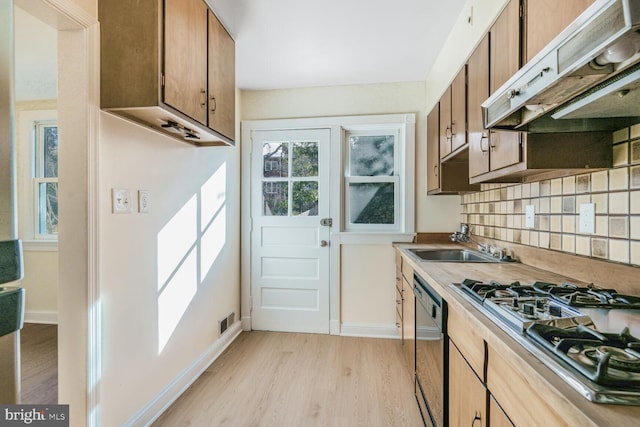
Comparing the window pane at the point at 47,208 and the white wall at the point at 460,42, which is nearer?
the white wall at the point at 460,42

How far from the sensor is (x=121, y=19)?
1.34 m

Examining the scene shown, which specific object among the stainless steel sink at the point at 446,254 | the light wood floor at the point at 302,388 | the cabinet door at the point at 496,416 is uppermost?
the stainless steel sink at the point at 446,254

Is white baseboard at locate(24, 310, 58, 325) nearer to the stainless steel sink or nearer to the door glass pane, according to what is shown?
the door glass pane

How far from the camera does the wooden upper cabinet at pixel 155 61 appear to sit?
1329mm

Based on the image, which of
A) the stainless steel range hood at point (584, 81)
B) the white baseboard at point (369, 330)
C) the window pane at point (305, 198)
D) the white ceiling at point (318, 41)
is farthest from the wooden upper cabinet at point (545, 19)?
the white baseboard at point (369, 330)

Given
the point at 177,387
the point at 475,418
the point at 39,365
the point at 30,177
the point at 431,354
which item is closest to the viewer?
the point at 475,418

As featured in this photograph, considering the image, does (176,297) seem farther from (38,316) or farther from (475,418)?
(38,316)

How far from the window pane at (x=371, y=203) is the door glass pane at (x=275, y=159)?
752mm

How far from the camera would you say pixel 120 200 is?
1.50m

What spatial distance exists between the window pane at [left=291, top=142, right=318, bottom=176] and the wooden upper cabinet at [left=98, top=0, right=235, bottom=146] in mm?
1443

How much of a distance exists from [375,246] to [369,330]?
2.82 ft

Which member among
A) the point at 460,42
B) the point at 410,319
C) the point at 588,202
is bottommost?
the point at 410,319

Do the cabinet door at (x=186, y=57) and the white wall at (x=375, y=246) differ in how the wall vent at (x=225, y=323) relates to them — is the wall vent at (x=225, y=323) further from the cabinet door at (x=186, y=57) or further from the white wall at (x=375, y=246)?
the cabinet door at (x=186, y=57)


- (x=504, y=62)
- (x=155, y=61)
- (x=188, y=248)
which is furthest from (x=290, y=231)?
(x=504, y=62)
